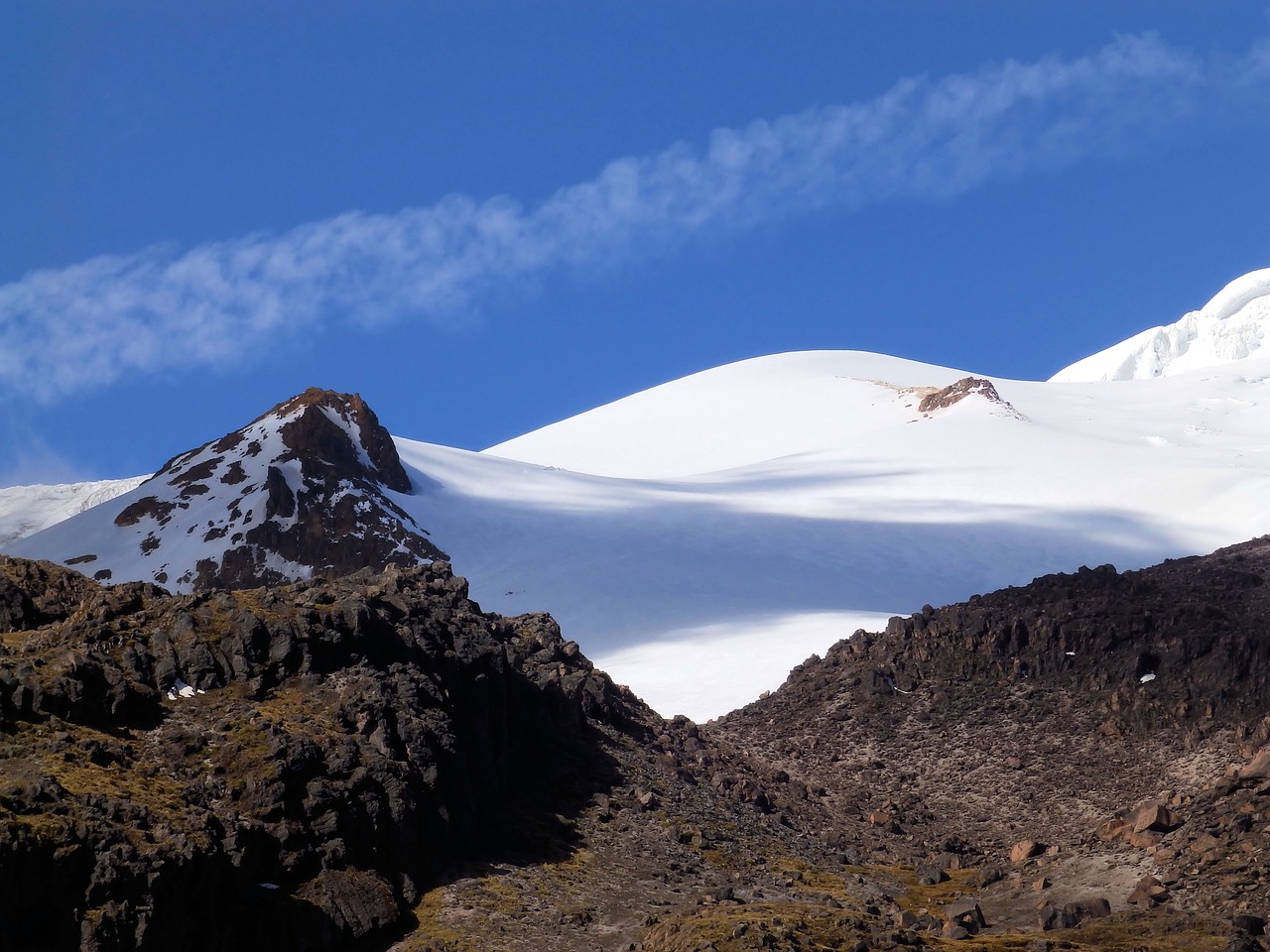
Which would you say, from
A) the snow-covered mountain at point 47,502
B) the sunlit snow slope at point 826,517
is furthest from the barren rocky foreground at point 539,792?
the snow-covered mountain at point 47,502

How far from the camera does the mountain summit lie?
83.0m

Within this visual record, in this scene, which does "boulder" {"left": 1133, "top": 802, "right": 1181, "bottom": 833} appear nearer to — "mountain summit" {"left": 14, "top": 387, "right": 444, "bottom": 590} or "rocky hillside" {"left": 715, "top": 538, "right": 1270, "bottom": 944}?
"rocky hillside" {"left": 715, "top": 538, "right": 1270, "bottom": 944}

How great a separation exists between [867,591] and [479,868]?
4748 centimetres

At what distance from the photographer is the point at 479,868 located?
33.1m

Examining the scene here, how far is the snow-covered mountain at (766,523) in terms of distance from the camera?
237 feet

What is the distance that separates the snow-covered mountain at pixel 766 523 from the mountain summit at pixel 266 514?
0.23 meters

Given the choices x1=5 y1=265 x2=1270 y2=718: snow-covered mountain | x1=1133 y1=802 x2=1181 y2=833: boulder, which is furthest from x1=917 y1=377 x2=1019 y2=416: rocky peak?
x1=1133 y1=802 x2=1181 y2=833: boulder

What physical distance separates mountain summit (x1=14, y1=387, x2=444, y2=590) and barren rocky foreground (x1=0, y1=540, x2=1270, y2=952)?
118 ft

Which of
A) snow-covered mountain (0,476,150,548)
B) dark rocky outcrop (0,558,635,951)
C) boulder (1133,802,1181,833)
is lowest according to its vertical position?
boulder (1133,802,1181,833)

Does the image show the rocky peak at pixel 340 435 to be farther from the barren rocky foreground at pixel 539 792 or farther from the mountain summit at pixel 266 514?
the barren rocky foreground at pixel 539 792

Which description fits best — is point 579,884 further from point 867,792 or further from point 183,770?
point 867,792

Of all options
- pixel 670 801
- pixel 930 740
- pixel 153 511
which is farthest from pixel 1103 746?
pixel 153 511

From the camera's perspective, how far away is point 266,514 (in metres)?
86.6

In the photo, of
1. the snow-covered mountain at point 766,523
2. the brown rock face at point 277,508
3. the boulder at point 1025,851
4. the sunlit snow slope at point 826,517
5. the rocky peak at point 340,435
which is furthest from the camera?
the rocky peak at point 340,435
